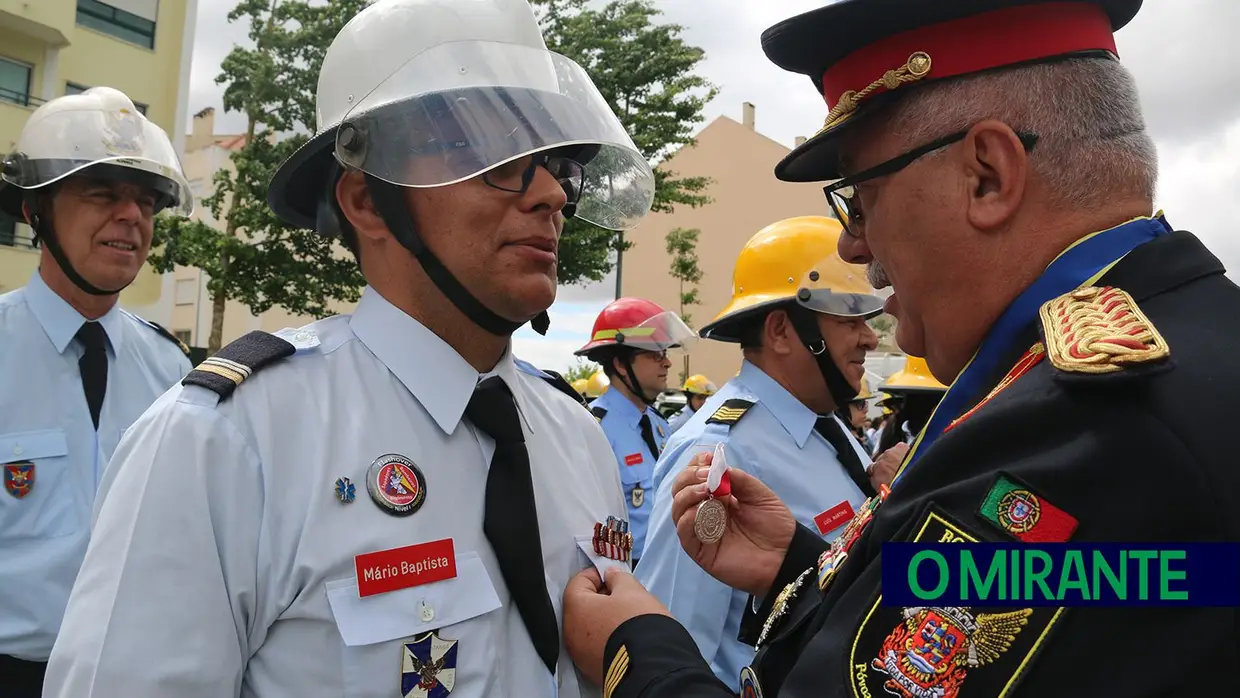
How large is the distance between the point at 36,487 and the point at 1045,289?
329 cm

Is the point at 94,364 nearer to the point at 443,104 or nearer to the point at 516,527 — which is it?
the point at 443,104

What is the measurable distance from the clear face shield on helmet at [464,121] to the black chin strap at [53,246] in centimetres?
203

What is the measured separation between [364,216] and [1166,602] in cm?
178

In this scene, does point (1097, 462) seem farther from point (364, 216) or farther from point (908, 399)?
point (908, 399)

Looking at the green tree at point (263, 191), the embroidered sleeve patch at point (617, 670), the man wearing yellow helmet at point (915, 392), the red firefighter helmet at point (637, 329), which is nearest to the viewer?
the embroidered sleeve patch at point (617, 670)

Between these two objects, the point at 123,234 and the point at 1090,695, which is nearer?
the point at 1090,695

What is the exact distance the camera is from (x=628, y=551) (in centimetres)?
223

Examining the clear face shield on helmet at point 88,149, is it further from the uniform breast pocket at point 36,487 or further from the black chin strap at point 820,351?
the black chin strap at point 820,351

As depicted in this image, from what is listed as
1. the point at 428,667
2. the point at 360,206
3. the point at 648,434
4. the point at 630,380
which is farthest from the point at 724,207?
the point at 428,667

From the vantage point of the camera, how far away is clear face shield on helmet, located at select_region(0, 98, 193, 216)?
3553 mm

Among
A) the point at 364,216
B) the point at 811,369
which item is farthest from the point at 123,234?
the point at 811,369

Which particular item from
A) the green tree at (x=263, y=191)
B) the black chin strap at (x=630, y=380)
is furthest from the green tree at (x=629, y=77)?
the black chin strap at (x=630, y=380)

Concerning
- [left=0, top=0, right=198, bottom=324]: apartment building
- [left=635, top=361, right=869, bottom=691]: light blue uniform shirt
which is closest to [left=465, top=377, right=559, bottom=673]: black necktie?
[left=635, top=361, right=869, bottom=691]: light blue uniform shirt

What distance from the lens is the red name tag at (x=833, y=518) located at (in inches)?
137
